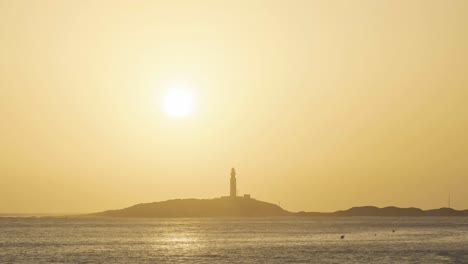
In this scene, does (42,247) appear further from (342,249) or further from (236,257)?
(342,249)

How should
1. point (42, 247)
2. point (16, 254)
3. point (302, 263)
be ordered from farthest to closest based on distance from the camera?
point (42, 247) → point (16, 254) → point (302, 263)

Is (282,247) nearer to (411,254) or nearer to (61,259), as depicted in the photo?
(411,254)

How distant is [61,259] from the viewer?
94.8m

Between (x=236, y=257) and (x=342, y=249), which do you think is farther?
(x=342, y=249)

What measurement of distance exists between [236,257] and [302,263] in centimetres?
1254

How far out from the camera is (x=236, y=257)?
97.9 m

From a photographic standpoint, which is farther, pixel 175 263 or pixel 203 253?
pixel 203 253

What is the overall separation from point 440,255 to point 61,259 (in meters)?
48.4

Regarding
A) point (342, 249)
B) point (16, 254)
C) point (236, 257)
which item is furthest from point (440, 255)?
point (16, 254)

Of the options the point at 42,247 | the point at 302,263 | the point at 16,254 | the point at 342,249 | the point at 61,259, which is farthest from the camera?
the point at 42,247

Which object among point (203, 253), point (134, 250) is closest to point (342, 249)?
point (203, 253)

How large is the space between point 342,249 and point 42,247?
4699 centimetres

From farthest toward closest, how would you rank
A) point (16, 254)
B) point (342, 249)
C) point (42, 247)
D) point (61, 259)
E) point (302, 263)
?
point (42, 247) < point (342, 249) < point (16, 254) < point (61, 259) < point (302, 263)

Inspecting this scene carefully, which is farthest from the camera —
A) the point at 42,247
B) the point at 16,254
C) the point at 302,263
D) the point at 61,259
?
the point at 42,247
